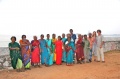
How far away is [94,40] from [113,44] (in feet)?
22.3

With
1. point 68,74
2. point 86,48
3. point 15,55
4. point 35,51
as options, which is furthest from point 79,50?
point 15,55

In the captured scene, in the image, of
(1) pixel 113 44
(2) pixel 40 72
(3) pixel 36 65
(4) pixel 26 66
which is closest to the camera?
(2) pixel 40 72

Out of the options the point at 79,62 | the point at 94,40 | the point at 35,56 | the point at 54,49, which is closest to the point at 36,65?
the point at 35,56

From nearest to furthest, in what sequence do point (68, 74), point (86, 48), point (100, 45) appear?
point (68, 74)
point (86, 48)
point (100, 45)

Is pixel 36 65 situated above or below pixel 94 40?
below

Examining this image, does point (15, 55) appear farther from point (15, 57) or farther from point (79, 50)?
point (79, 50)

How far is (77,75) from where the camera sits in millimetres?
9211

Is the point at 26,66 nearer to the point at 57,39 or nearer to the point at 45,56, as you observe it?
the point at 45,56

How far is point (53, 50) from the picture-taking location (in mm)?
11930

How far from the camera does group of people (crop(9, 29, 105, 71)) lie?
10398 millimetres

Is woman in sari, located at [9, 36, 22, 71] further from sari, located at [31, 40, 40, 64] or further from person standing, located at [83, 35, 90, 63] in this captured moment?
person standing, located at [83, 35, 90, 63]

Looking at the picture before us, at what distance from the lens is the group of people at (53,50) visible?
10.4 m

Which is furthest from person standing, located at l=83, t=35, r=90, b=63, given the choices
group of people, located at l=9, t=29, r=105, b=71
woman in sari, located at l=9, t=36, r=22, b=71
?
woman in sari, located at l=9, t=36, r=22, b=71

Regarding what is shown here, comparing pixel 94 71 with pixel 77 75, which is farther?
pixel 94 71
